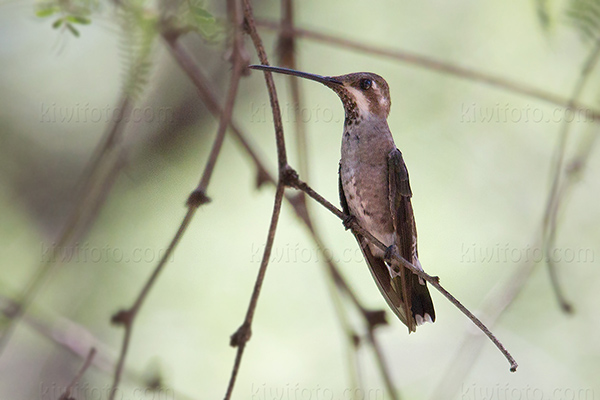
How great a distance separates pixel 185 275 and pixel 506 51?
10.5 ft

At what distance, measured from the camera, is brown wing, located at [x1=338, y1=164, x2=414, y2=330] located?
2.61 meters

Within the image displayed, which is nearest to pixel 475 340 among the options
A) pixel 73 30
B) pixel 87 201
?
pixel 87 201

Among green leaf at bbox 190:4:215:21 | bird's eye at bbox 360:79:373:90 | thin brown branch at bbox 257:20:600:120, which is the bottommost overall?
green leaf at bbox 190:4:215:21

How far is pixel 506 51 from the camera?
18.4 feet

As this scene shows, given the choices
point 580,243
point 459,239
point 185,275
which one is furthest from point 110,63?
point 580,243

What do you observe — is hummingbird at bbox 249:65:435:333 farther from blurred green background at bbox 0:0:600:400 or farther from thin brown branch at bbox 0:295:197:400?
blurred green background at bbox 0:0:600:400

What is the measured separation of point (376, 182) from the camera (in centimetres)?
276

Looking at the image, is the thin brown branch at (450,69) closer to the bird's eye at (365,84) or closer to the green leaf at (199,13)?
Answer: the bird's eye at (365,84)

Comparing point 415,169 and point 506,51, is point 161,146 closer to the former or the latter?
point 415,169

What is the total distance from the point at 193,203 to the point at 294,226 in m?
2.74

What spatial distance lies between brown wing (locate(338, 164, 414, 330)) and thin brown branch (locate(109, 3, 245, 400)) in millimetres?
841

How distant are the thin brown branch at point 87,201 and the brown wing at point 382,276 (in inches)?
38.0

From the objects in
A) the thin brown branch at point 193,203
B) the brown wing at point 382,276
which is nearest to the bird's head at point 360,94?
the brown wing at point 382,276

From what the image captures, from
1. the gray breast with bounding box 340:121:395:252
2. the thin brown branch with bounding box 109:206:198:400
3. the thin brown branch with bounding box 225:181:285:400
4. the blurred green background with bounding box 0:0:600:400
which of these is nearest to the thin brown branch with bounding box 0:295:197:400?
the thin brown branch with bounding box 109:206:198:400
